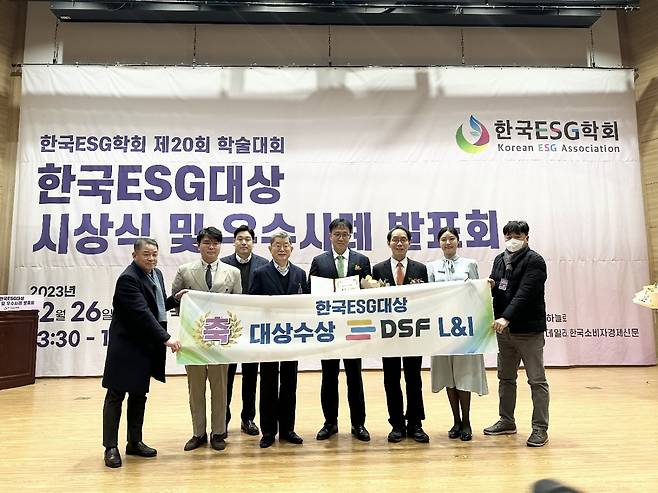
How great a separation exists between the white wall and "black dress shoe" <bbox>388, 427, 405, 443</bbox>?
5426mm

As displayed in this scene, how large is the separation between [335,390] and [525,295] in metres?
1.36

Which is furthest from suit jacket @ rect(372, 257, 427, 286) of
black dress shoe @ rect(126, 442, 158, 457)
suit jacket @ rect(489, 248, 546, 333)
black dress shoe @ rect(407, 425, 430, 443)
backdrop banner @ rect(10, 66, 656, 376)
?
backdrop banner @ rect(10, 66, 656, 376)

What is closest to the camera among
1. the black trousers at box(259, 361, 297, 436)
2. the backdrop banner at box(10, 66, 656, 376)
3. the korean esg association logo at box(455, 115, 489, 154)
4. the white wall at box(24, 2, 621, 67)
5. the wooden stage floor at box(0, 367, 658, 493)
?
the wooden stage floor at box(0, 367, 658, 493)

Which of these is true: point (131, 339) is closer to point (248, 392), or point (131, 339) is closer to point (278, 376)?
point (278, 376)

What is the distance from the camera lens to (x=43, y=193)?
20.6 ft

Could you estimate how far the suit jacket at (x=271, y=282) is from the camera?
3.20 m

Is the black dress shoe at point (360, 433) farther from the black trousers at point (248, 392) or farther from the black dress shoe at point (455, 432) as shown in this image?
the black trousers at point (248, 392)

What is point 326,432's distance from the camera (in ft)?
10.4

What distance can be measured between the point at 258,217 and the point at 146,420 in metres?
3.18

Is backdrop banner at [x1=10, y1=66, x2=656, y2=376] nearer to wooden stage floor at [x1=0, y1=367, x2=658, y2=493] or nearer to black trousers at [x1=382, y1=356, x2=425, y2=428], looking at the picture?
wooden stage floor at [x1=0, y1=367, x2=658, y2=493]

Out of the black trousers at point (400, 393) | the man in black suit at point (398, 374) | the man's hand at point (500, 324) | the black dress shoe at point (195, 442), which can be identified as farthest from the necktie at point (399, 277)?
the black dress shoe at point (195, 442)

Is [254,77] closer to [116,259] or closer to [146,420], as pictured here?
[116,259]

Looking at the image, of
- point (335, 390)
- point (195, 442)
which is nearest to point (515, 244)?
point (335, 390)

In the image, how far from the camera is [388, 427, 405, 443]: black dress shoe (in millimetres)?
3053
